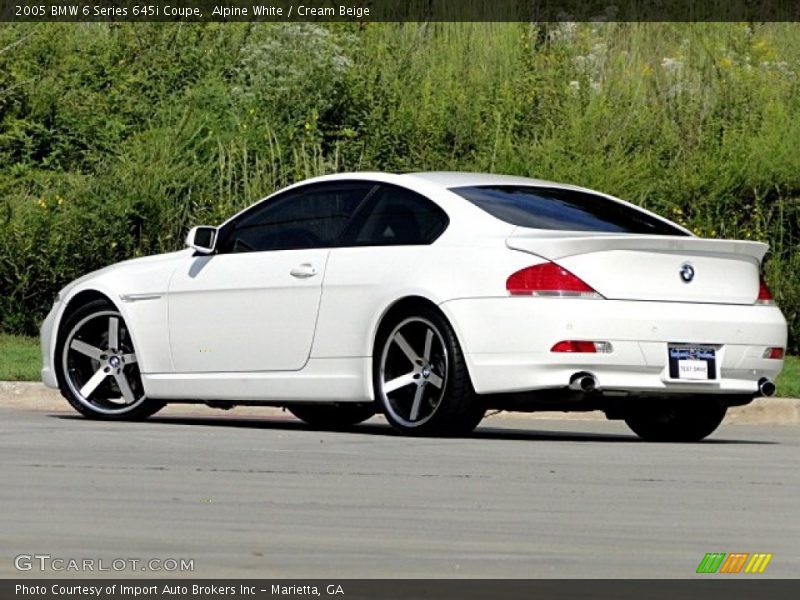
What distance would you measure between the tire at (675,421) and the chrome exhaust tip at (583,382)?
4.07ft

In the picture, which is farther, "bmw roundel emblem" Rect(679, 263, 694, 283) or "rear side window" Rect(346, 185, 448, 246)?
"rear side window" Rect(346, 185, 448, 246)

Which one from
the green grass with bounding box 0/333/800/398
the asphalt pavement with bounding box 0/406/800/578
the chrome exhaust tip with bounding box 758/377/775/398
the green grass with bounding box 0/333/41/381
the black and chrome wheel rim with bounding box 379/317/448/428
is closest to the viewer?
the asphalt pavement with bounding box 0/406/800/578

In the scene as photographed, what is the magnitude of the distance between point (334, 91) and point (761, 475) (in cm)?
1466

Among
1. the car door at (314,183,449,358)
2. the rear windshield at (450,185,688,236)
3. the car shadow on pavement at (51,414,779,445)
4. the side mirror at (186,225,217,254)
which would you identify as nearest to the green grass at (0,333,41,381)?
the car shadow on pavement at (51,414,779,445)

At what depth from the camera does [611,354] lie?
11281 millimetres

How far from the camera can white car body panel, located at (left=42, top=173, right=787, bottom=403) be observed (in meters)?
11.3

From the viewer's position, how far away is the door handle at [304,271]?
12.4 metres

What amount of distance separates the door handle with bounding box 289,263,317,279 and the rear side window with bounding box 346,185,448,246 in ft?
0.89

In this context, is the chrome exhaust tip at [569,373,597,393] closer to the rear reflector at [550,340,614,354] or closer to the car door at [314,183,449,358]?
the rear reflector at [550,340,614,354]

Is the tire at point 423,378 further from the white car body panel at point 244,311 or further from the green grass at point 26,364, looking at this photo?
the green grass at point 26,364

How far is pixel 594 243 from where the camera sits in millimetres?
11352

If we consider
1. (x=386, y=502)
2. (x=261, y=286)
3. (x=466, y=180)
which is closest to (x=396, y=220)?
(x=466, y=180)

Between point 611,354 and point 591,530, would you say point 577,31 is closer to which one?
point 611,354

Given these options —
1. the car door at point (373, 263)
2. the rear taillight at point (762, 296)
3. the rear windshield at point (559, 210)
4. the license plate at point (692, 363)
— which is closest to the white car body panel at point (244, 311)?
the car door at point (373, 263)
